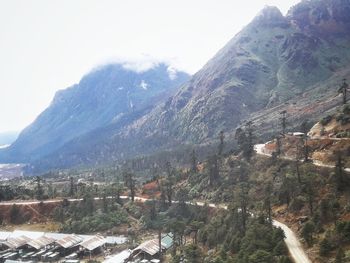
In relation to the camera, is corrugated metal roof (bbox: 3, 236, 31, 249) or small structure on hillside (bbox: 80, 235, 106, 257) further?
corrugated metal roof (bbox: 3, 236, 31, 249)

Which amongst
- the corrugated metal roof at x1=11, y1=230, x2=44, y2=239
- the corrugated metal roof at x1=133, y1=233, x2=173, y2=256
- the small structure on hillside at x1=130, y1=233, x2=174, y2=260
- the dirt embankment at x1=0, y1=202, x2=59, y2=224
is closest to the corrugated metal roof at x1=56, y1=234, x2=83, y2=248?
the corrugated metal roof at x1=11, y1=230, x2=44, y2=239

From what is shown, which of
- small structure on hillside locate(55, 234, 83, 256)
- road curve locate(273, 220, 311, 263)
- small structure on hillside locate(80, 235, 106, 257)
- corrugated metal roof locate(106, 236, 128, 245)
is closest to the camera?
road curve locate(273, 220, 311, 263)

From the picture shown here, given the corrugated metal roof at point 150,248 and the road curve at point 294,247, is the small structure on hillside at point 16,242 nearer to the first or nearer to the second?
the corrugated metal roof at point 150,248

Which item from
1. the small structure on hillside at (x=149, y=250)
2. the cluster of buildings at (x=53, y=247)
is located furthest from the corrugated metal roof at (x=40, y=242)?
the small structure on hillside at (x=149, y=250)

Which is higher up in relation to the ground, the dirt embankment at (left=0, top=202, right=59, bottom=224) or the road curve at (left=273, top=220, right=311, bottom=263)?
the road curve at (left=273, top=220, right=311, bottom=263)

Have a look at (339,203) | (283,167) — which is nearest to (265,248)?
(339,203)

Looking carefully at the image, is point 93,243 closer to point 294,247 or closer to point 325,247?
point 294,247

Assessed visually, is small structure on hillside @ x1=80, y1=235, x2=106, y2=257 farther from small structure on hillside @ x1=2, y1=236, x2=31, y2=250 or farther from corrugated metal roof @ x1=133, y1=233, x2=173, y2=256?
small structure on hillside @ x1=2, y1=236, x2=31, y2=250
